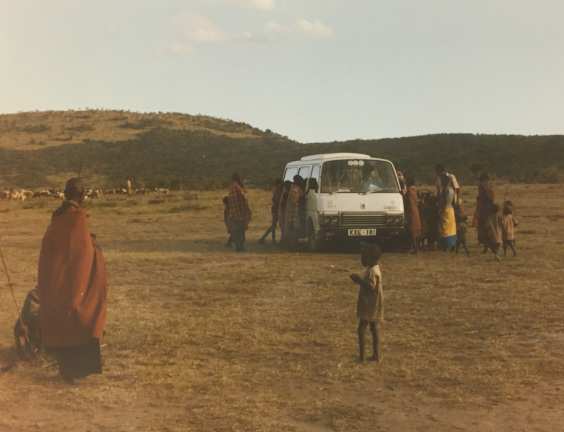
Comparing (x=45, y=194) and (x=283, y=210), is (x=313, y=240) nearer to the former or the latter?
(x=283, y=210)

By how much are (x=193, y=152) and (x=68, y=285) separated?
244 ft

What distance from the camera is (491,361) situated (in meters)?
7.20

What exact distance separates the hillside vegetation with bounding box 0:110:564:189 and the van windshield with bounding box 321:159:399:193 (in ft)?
113

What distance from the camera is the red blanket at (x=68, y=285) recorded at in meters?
6.62

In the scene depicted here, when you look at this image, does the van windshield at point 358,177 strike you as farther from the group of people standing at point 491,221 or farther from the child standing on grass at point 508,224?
the child standing on grass at point 508,224

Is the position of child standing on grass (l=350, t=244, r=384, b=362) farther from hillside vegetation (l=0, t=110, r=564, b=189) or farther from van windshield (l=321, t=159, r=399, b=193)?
hillside vegetation (l=0, t=110, r=564, b=189)

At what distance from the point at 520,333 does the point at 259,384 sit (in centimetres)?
325

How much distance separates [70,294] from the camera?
6.61 meters

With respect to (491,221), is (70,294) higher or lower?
lower

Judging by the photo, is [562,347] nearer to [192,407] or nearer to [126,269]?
[192,407]

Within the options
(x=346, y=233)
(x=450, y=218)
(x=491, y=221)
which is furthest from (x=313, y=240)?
(x=491, y=221)

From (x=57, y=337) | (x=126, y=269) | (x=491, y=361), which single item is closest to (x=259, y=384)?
(x=57, y=337)

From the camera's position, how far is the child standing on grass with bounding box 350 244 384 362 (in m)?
7.18

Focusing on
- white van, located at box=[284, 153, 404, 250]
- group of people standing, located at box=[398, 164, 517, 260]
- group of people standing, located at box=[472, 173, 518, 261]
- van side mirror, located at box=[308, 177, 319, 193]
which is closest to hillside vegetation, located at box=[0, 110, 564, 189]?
group of people standing, located at box=[398, 164, 517, 260]
